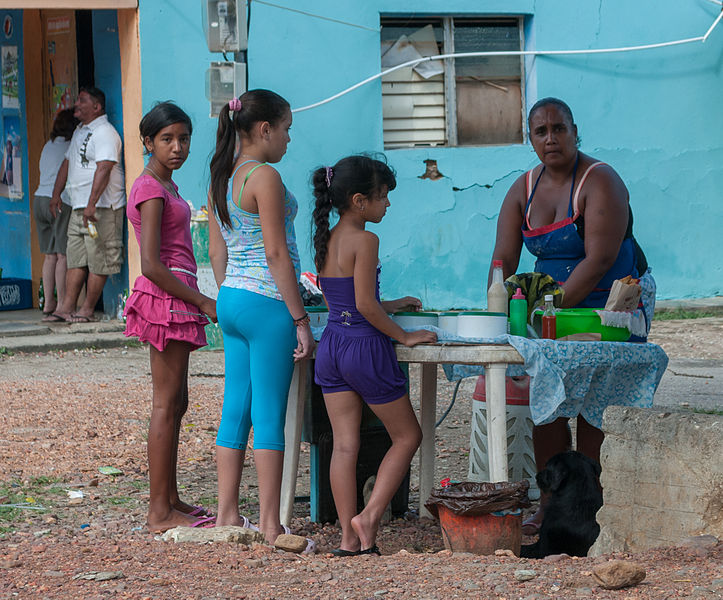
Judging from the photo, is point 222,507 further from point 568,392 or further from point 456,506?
point 568,392

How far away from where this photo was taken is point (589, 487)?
170 inches

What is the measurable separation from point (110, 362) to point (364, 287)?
19.5ft

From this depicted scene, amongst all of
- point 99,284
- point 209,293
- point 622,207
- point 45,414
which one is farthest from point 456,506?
point 99,284

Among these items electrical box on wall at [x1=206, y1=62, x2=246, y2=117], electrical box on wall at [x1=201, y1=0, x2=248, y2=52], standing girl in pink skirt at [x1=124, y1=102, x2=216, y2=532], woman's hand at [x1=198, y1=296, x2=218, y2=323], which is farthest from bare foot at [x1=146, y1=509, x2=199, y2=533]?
electrical box on wall at [x1=201, y1=0, x2=248, y2=52]

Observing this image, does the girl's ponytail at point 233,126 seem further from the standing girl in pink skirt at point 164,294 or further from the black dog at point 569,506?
the black dog at point 569,506

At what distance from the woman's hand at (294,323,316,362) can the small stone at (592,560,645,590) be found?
1.49m

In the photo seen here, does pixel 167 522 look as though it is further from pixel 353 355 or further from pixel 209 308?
pixel 353 355

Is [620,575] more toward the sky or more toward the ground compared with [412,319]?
more toward the ground

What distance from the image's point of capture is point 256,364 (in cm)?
429

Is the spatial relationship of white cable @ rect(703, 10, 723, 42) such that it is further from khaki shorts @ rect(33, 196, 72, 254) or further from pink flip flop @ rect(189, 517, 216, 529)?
pink flip flop @ rect(189, 517, 216, 529)

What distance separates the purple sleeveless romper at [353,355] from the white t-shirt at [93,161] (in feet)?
22.0

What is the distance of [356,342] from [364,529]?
731 mm

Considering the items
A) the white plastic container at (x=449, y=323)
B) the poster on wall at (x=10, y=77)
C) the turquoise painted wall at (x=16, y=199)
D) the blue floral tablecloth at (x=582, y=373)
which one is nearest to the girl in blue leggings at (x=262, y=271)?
the blue floral tablecloth at (x=582, y=373)

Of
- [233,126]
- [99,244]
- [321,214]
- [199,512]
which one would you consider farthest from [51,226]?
[321,214]
